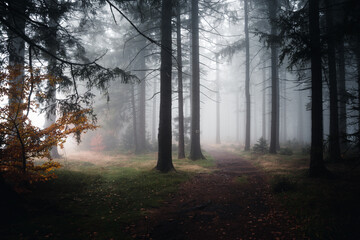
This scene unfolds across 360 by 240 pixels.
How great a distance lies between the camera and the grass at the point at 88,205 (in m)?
3.96

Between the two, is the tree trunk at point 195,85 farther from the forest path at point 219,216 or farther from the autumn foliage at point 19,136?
the autumn foliage at point 19,136

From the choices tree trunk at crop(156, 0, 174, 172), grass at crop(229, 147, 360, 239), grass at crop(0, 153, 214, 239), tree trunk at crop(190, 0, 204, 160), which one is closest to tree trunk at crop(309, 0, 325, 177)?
grass at crop(229, 147, 360, 239)

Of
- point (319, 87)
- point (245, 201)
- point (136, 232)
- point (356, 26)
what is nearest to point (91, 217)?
point (136, 232)

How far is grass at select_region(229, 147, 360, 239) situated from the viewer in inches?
151

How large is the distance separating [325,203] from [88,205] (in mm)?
6806

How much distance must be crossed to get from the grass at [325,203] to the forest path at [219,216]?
14.2 inches

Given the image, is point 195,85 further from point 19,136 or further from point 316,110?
point 19,136

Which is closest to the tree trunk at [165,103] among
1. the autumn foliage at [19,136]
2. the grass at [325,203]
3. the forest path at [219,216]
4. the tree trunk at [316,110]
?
the forest path at [219,216]

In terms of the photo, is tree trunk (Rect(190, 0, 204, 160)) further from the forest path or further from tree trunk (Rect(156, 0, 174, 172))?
the forest path

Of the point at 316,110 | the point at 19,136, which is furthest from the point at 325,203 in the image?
the point at 19,136

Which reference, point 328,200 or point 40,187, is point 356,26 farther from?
point 40,187

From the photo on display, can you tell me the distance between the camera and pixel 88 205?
553cm

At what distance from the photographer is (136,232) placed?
167 inches

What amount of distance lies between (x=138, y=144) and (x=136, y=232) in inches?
634
